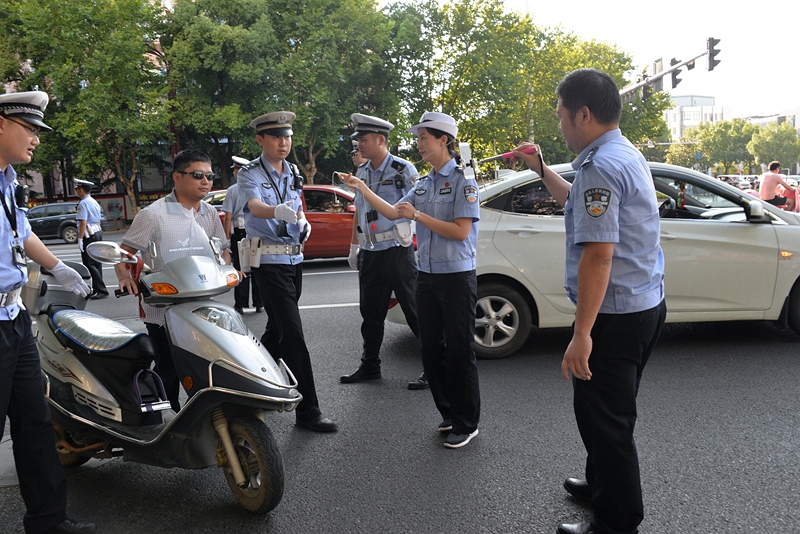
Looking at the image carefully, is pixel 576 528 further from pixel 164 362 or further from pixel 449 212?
pixel 164 362

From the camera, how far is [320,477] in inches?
146

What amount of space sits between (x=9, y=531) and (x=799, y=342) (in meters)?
6.02

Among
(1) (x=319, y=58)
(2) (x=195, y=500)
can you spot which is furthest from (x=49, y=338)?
(1) (x=319, y=58)

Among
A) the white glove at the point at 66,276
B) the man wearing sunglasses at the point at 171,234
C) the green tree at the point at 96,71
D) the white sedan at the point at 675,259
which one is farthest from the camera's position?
the green tree at the point at 96,71

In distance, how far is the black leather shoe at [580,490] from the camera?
332 cm

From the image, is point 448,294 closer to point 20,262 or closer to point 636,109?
point 20,262

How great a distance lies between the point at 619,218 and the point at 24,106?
2.41 metres

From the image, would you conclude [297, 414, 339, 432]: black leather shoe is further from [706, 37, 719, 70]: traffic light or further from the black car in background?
the black car in background

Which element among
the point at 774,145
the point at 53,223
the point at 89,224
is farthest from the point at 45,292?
the point at 774,145

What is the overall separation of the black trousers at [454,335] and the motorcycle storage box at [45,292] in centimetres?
186

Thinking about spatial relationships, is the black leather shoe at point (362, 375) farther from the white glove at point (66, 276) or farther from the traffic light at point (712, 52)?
the traffic light at point (712, 52)

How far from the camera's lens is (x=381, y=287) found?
217 inches

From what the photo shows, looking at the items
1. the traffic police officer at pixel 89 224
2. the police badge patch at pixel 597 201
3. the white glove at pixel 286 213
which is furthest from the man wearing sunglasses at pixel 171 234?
the traffic police officer at pixel 89 224

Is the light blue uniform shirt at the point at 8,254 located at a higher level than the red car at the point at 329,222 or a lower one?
higher
